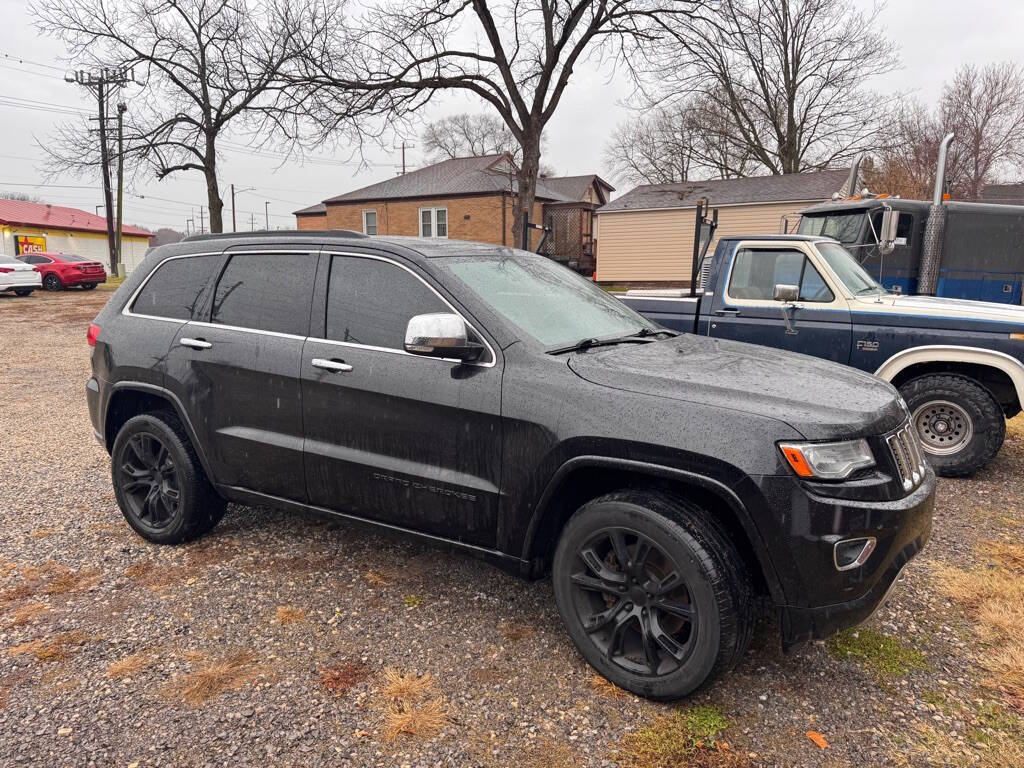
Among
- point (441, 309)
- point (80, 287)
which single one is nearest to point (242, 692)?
point (441, 309)

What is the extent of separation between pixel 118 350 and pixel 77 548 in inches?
47.6

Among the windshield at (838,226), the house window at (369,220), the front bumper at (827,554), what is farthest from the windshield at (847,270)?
the house window at (369,220)

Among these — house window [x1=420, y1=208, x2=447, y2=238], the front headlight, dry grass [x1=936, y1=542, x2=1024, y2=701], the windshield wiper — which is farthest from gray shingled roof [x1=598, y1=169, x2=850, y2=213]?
the front headlight

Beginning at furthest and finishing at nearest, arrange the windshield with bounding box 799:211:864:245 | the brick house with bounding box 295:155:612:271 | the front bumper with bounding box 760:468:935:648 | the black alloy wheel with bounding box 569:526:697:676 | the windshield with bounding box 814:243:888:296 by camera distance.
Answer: the brick house with bounding box 295:155:612:271
the windshield with bounding box 799:211:864:245
the windshield with bounding box 814:243:888:296
the black alloy wheel with bounding box 569:526:697:676
the front bumper with bounding box 760:468:935:648

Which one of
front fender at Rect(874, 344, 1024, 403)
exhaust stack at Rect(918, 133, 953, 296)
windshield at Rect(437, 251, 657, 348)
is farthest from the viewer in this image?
exhaust stack at Rect(918, 133, 953, 296)

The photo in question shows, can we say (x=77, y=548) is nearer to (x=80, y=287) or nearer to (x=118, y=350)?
(x=118, y=350)

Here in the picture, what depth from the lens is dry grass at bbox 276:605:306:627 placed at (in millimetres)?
3225

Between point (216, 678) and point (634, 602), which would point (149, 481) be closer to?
point (216, 678)

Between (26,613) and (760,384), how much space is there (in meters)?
3.57

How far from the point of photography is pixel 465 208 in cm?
3419

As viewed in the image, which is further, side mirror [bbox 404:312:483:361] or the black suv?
side mirror [bbox 404:312:483:361]

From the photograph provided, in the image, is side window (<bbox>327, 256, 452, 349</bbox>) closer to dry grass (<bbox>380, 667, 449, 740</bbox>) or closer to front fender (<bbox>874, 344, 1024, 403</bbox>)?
dry grass (<bbox>380, 667, 449, 740</bbox>)

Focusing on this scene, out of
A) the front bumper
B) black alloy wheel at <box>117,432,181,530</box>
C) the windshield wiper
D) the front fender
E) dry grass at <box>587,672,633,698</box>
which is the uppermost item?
the windshield wiper

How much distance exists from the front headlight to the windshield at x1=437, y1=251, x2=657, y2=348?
3.62 ft
